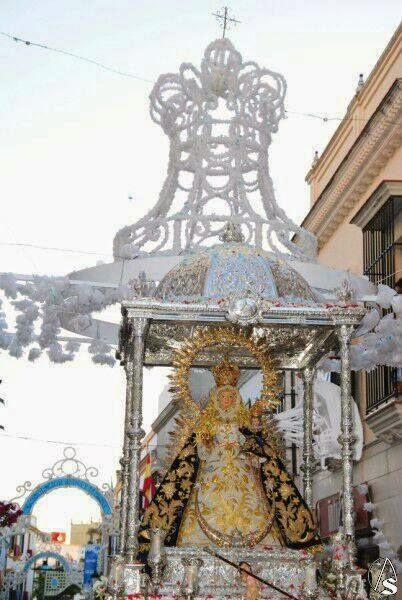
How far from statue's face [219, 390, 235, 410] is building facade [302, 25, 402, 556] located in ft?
21.8

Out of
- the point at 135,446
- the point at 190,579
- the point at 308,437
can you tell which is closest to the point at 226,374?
the point at 135,446

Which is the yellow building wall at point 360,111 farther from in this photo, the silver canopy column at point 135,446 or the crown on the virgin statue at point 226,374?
the silver canopy column at point 135,446

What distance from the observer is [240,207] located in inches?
507

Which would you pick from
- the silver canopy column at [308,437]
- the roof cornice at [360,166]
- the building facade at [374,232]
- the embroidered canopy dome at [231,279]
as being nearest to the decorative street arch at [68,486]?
the building facade at [374,232]

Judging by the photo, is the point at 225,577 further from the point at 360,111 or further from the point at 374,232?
the point at 360,111

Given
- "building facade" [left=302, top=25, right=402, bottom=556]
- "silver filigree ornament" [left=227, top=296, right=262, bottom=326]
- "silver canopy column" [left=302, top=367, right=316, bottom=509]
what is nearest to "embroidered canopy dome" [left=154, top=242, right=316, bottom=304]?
→ "silver filigree ornament" [left=227, top=296, right=262, bottom=326]

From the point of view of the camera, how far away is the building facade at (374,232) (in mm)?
19688

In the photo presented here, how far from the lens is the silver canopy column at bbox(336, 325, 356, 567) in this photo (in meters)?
10.1

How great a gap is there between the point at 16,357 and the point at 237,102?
426cm

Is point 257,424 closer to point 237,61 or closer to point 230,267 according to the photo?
point 230,267

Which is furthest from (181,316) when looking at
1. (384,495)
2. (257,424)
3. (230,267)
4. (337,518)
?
(337,518)

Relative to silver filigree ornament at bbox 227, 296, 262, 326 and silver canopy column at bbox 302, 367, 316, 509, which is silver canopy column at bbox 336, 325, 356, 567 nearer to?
silver filigree ornament at bbox 227, 296, 262, 326

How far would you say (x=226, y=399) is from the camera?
37.1ft

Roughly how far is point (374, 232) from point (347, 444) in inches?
448
